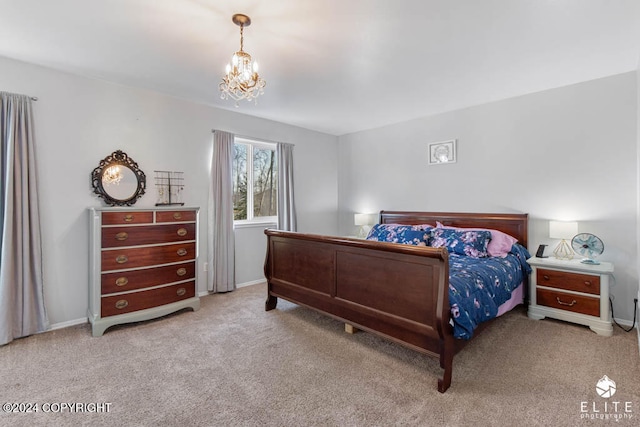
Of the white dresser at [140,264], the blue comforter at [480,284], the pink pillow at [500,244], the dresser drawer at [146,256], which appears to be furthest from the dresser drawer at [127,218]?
the pink pillow at [500,244]

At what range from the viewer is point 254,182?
466 cm

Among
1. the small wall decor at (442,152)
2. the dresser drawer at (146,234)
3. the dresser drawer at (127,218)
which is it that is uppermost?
the small wall decor at (442,152)

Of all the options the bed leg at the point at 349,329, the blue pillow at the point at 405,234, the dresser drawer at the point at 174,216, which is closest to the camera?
the bed leg at the point at 349,329

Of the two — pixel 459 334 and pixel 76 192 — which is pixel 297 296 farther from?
pixel 76 192

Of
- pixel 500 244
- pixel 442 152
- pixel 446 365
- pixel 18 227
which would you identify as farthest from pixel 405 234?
pixel 18 227

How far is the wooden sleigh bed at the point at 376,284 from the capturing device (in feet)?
6.55

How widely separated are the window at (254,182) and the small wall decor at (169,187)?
32.2 inches

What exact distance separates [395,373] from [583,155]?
306 cm

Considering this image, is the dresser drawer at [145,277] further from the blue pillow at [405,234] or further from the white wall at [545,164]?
the white wall at [545,164]

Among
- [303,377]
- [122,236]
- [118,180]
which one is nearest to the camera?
[303,377]

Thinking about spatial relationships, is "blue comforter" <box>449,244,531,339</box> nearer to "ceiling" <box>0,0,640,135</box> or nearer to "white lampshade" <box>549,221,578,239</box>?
"white lampshade" <box>549,221,578,239</box>

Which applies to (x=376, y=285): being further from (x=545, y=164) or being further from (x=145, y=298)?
(x=545, y=164)

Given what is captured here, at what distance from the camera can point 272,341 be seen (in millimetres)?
2633

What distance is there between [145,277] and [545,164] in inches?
178
